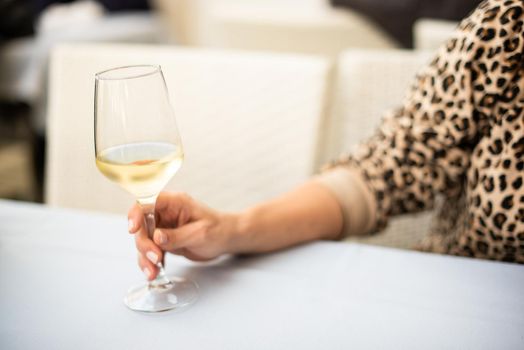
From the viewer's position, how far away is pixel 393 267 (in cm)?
73

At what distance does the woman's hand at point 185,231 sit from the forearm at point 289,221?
0.7 inches

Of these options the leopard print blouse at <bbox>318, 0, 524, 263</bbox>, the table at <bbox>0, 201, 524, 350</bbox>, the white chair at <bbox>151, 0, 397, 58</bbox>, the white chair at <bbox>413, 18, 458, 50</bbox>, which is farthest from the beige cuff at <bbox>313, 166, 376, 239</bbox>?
the white chair at <bbox>151, 0, 397, 58</bbox>

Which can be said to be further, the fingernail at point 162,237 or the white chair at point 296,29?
the white chair at point 296,29

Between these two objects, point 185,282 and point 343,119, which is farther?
point 343,119

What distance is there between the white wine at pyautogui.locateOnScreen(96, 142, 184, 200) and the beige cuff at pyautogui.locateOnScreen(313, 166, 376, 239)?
36 cm

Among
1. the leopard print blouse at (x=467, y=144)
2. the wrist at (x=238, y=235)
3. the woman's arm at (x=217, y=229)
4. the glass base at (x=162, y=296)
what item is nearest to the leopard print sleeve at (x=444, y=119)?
the leopard print blouse at (x=467, y=144)

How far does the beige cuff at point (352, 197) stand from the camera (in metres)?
0.94

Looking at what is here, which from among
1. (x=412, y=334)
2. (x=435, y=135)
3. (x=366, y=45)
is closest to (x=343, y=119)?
(x=435, y=135)

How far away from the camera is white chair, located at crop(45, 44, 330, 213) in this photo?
1.25 m

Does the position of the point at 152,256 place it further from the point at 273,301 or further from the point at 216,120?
the point at 216,120

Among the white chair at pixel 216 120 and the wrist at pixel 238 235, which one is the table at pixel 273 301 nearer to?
the wrist at pixel 238 235

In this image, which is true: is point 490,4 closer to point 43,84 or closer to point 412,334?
point 412,334

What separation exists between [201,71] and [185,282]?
67 cm

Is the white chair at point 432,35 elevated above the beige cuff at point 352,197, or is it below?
above
